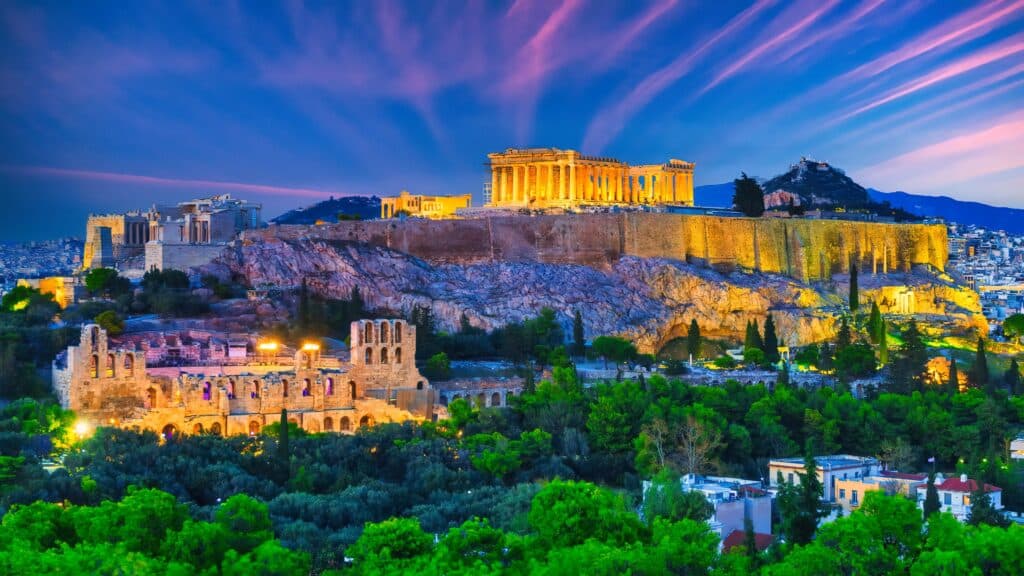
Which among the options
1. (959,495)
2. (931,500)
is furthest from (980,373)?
(931,500)

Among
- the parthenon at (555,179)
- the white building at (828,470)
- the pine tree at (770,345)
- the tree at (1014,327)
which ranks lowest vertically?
the white building at (828,470)

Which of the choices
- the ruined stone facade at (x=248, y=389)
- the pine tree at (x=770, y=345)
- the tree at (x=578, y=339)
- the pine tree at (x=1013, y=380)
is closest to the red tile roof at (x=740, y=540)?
the ruined stone facade at (x=248, y=389)

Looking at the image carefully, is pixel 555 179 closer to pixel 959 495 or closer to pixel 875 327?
pixel 875 327

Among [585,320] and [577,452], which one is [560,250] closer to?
[585,320]

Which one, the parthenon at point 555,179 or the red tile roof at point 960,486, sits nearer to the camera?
the red tile roof at point 960,486

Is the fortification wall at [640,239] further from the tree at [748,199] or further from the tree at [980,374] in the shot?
the tree at [980,374]

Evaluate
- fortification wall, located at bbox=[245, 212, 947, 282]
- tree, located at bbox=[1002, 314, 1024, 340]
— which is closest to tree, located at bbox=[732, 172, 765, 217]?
fortification wall, located at bbox=[245, 212, 947, 282]
